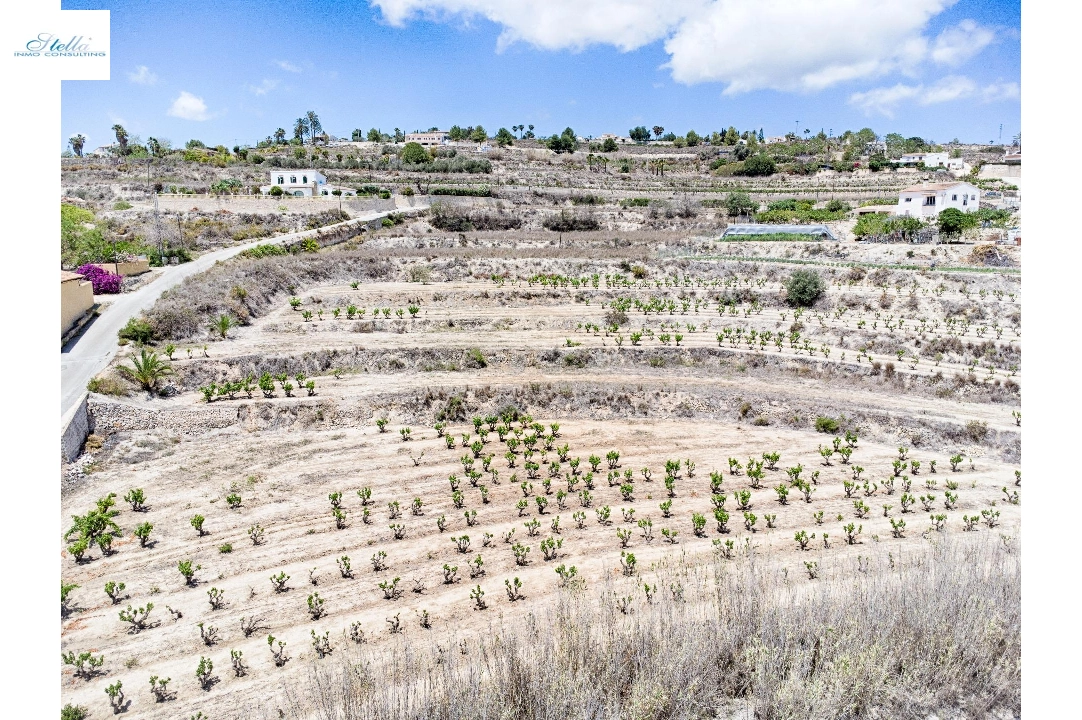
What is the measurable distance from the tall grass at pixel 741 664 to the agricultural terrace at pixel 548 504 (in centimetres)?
5

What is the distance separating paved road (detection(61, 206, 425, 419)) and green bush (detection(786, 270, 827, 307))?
107 ft

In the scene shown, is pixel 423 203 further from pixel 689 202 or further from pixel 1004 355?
pixel 1004 355

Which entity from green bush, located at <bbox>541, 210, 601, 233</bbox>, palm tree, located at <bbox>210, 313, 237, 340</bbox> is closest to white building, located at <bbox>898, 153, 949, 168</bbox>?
green bush, located at <bbox>541, 210, 601, 233</bbox>

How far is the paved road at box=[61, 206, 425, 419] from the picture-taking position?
1900 cm

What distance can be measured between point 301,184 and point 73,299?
145 ft

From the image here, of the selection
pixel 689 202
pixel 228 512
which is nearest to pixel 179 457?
pixel 228 512

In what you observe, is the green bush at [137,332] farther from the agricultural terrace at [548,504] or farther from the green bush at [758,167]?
the green bush at [758,167]

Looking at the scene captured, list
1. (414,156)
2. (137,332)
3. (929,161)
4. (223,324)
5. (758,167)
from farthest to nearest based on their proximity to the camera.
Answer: (929,161)
(758,167)
(414,156)
(223,324)
(137,332)

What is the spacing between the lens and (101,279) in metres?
29.4

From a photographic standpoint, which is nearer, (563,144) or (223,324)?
(223,324)

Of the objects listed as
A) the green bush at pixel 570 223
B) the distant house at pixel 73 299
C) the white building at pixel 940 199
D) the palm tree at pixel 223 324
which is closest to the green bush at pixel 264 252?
the palm tree at pixel 223 324

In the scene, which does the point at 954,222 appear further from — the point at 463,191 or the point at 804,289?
the point at 463,191

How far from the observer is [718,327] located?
29.4m

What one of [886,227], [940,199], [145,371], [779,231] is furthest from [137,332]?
[940,199]
